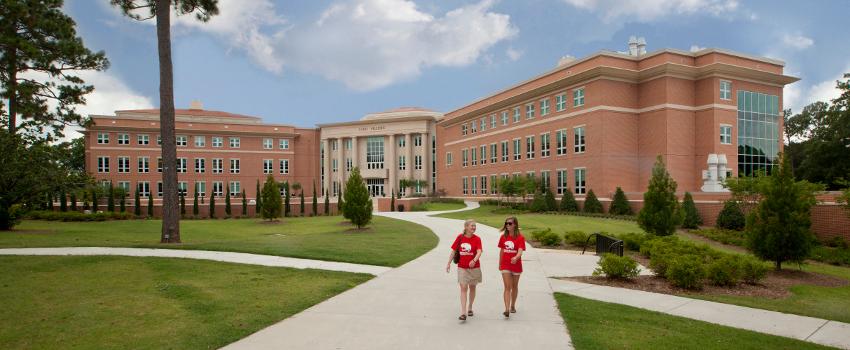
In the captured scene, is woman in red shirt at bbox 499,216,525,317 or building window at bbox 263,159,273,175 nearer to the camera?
woman in red shirt at bbox 499,216,525,317

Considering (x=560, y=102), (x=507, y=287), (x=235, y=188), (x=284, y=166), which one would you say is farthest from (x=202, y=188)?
(x=507, y=287)

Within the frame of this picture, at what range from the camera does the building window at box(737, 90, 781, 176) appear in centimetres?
3478

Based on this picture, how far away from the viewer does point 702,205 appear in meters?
28.5

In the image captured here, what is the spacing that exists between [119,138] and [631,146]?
56.7 meters

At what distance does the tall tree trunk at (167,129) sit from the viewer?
16828 mm

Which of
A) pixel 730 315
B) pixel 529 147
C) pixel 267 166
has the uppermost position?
pixel 529 147

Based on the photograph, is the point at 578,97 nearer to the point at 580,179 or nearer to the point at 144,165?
the point at 580,179

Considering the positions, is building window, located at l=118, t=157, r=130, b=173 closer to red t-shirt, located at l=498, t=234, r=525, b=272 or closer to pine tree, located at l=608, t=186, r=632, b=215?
pine tree, located at l=608, t=186, r=632, b=215

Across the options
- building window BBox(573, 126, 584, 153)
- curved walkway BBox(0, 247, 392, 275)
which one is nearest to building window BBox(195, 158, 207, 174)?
building window BBox(573, 126, 584, 153)

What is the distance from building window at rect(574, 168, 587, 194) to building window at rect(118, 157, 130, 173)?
51.8m

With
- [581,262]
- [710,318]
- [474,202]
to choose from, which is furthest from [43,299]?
[474,202]

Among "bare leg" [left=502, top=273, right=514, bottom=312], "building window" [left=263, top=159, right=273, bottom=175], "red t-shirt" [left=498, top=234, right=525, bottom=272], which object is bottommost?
"bare leg" [left=502, top=273, right=514, bottom=312]

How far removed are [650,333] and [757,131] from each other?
119 ft

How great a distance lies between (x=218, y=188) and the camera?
205ft
